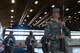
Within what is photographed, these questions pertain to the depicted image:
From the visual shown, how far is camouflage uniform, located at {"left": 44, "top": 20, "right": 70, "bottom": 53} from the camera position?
4047mm

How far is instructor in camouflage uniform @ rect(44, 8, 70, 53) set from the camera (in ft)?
13.3

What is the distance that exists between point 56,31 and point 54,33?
44 millimetres

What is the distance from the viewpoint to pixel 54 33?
4.12 metres

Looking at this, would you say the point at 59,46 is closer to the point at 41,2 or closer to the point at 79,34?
the point at 41,2

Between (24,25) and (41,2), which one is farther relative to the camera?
(24,25)

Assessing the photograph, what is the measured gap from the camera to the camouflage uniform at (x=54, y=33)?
4.05 m

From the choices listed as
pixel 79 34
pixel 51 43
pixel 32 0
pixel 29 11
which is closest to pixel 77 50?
pixel 51 43

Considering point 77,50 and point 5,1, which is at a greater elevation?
point 5,1

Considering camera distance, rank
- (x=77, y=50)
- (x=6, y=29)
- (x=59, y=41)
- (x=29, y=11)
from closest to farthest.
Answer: (x=59, y=41) → (x=77, y=50) → (x=29, y=11) → (x=6, y=29)

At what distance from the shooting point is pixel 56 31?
4.11 m

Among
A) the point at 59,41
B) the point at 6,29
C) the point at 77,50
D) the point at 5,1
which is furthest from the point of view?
the point at 6,29

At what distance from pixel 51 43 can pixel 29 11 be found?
21.8 meters

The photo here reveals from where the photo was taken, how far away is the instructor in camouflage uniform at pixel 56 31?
159 inches

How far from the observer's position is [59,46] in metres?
4.04
